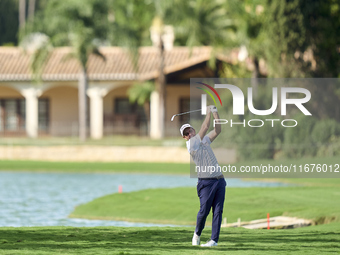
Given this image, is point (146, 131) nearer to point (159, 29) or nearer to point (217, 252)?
point (159, 29)

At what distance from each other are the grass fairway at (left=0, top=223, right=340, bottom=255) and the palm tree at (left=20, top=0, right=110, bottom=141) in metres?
31.1

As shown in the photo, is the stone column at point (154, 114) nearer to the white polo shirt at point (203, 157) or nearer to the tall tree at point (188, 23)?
the tall tree at point (188, 23)

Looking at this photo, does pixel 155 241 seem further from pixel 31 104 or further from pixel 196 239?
pixel 31 104

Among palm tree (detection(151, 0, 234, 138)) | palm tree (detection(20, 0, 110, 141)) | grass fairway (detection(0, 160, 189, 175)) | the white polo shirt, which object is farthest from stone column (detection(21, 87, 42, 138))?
the white polo shirt

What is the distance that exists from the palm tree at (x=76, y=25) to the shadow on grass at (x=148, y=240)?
31.2m

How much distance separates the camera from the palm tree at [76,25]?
44625 mm

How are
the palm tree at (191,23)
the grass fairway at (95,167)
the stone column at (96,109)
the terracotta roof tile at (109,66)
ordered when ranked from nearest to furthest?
the grass fairway at (95,167), the palm tree at (191,23), the stone column at (96,109), the terracotta roof tile at (109,66)

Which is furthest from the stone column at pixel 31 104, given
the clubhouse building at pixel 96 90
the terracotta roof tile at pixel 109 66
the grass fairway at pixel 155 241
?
the grass fairway at pixel 155 241

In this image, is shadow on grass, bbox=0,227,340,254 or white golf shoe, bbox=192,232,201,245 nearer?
shadow on grass, bbox=0,227,340,254

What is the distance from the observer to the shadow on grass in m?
10.9

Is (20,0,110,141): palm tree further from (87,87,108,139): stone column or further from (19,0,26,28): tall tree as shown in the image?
(19,0,26,28): tall tree

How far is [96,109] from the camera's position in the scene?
4878cm

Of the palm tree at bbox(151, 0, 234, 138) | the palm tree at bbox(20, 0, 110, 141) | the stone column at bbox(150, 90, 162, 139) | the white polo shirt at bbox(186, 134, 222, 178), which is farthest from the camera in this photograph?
the stone column at bbox(150, 90, 162, 139)

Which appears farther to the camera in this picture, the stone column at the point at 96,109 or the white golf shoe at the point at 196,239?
the stone column at the point at 96,109
